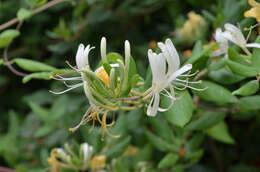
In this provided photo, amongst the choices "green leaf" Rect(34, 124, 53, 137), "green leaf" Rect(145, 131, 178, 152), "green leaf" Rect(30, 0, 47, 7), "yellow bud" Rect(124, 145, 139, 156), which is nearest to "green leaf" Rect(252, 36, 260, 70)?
"green leaf" Rect(145, 131, 178, 152)

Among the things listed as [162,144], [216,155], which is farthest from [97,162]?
[216,155]

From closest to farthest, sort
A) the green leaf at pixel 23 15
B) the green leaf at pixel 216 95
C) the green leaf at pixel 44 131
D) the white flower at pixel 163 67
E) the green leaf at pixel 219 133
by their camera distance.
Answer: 1. the white flower at pixel 163 67
2. the green leaf at pixel 216 95
3. the green leaf at pixel 23 15
4. the green leaf at pixel 219 133
5. the green leaf at pixel 44 131

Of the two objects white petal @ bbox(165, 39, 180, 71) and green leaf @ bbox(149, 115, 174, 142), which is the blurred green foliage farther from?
white petal @ bbox(165, 39, 180, 71)

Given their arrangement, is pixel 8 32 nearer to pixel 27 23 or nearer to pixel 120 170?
pixel 120 170

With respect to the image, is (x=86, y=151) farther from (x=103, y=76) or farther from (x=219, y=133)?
(x=219, y=133)

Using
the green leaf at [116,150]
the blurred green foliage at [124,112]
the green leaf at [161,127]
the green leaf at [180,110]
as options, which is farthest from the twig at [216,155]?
the green leaf at [180,110]

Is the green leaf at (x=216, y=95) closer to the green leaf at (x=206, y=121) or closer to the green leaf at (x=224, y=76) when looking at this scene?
the green leaf at (x=224, y=76)

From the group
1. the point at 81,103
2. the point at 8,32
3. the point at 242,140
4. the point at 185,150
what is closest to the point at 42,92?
the point at 81,103

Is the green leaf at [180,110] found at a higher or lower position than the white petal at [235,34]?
lower
